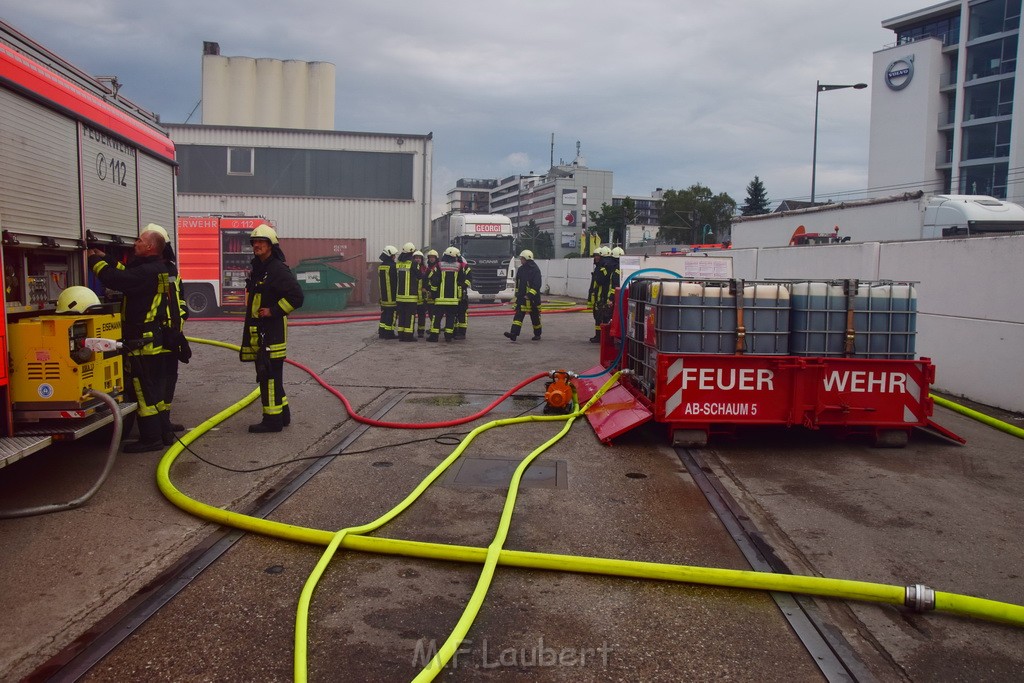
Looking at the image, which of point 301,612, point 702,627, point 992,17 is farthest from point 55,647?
point 992,17

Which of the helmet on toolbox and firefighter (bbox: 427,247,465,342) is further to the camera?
firefighter (bbox: 427,247,465,342)

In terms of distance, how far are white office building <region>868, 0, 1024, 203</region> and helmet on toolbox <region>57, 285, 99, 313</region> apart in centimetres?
6000

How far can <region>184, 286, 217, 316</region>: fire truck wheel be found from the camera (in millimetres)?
20891

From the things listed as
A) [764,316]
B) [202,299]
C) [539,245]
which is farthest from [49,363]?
[539,245]

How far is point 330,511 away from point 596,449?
277cm

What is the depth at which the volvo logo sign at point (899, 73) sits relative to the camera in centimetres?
6362

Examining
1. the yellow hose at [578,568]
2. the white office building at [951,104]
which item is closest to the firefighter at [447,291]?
the yellow hose at [578,568]

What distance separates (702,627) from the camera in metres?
3.61

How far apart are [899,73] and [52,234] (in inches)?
2835

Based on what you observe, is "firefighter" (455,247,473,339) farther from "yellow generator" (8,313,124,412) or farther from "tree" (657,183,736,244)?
"tree" (657,183,736,244)

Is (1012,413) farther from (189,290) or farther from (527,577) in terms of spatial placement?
(189,290)

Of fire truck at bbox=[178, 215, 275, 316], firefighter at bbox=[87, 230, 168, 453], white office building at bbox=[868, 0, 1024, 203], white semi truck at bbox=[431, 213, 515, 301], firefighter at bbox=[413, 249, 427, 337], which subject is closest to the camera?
firefighter at bbox=[87, 230, 168, 453]

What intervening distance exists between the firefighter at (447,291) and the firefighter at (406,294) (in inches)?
13.2

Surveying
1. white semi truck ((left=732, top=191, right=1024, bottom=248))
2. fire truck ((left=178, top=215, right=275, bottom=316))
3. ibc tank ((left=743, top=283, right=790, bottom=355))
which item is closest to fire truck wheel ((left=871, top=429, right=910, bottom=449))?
ibc tank ((left=743, top=283, right=790, bottom=355))
